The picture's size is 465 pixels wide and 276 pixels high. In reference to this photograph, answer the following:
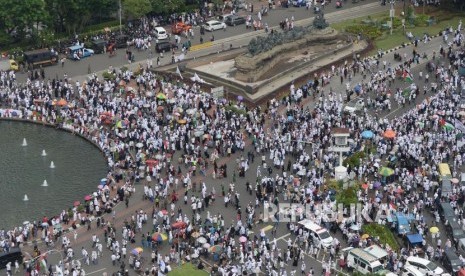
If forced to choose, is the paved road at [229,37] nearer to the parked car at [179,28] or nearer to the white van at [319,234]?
the parked car at [179,28]

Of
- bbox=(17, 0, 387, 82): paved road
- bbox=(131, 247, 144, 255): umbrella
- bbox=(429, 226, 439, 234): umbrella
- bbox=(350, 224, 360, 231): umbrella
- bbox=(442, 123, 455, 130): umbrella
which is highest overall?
bbox=(442, 123, 455, 130): umbrella

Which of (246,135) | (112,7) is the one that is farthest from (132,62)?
(246,135)

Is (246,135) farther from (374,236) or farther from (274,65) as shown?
(374,236)

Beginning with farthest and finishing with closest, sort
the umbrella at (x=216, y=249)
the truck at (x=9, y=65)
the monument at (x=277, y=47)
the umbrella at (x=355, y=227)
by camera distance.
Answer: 1. the truck at (x=9, y=65)
2. the monument at (x=277, y=47)
3. the umbrella at (x=355, y=227)
4. the umbrella at (x=216, y=249)

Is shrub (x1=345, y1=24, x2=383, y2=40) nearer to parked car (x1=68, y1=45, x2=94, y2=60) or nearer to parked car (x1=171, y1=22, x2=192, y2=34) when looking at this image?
parked car (x1=171, y1=22, x2=192, y2=34)

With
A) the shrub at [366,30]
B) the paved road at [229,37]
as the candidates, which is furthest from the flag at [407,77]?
the paved road at [229,37]

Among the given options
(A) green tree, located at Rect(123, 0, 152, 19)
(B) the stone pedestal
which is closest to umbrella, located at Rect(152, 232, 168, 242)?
(B) the stone pedestal
